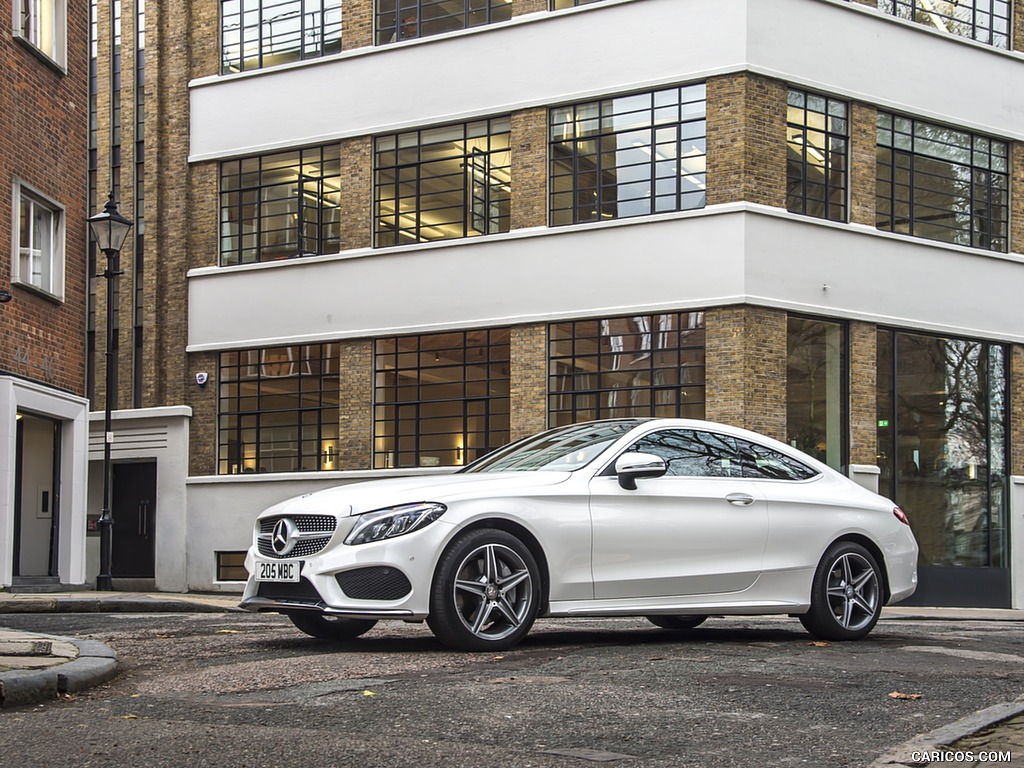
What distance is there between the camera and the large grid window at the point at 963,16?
2383 centimetres

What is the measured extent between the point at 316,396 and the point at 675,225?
7.38 m

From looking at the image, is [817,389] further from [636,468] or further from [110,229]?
[636,468]

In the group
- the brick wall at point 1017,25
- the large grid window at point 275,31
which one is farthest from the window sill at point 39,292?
the brick wall at point 1017,25

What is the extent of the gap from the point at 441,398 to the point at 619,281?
3762mm

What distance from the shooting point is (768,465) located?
33.7 ft

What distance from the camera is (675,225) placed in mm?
21875

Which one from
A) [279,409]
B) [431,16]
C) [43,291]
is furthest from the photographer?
[279,409]

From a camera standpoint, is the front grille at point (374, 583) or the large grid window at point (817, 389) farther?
the large grid window at point (817, 389)

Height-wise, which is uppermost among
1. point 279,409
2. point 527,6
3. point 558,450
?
point 527,6

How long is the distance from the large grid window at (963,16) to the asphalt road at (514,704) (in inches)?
655

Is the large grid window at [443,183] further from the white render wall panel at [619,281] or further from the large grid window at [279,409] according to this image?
the large grid window at [279,409]

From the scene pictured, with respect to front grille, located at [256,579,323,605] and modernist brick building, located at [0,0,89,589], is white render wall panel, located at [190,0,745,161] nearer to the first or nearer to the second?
modernist brick building, located at [0,0,89,589]

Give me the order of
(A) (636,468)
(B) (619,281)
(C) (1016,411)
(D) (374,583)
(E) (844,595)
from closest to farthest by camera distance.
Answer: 1. (D) (374,583)
2. (A) (636,468)
3. (E) (844,595)
4. (B) (619,281)
5. (C) (1016,411)

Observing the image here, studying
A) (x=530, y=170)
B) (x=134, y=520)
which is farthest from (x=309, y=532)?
(x=134, y=520)
